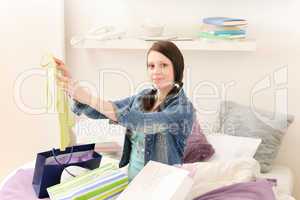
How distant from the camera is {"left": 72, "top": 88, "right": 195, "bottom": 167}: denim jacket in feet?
5.55

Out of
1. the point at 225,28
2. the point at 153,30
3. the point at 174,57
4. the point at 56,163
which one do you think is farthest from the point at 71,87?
the point at 225,28

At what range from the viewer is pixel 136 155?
1.83m

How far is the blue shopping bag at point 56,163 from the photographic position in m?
1.75

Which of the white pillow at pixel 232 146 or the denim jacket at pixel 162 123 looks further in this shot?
the white pillow at pixel 232 146

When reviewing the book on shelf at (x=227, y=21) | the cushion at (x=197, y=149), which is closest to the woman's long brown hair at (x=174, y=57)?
the cushion at (x=197, y=149)

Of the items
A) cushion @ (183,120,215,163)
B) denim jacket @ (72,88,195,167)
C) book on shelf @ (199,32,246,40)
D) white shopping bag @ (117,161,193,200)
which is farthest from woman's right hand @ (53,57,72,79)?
book on shelf @ (199,32,246,40)

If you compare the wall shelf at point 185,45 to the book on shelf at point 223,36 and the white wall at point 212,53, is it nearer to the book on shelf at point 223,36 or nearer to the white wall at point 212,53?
the book on shelf at point 223,36

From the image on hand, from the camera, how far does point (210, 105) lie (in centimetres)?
278

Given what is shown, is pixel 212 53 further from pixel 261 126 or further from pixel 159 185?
pixel 159 185

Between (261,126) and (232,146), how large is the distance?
23cm

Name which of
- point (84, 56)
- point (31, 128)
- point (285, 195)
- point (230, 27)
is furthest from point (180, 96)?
point (31, 128)

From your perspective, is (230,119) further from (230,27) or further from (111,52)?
(111,52)

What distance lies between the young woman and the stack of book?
0.76 metres

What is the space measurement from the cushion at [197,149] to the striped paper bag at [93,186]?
0.71m
